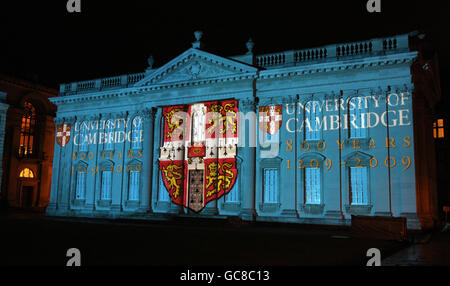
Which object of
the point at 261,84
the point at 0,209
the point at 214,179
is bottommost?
the point at 0,209

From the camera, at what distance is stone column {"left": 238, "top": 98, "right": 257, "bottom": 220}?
25891mm

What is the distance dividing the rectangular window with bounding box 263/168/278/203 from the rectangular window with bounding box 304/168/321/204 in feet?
6.34

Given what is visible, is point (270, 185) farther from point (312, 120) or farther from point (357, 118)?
point (357, 118)

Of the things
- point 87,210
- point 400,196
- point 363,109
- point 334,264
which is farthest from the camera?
point 87,210

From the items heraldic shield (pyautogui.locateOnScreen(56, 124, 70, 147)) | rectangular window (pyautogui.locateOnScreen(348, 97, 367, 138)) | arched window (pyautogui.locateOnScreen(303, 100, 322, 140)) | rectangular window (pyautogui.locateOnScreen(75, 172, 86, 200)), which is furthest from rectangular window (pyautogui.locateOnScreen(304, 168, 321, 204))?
heraldic shield (pyautogui.locateOnScreen(56, 124, 70, 147))

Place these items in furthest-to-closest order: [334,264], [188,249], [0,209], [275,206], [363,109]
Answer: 1. [0,209]
2. [275,206]
3. [363,109]
4. [188,249]
5. [334,264]

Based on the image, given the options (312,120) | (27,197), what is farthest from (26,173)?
(312,120)

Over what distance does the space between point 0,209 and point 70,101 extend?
12.5 m

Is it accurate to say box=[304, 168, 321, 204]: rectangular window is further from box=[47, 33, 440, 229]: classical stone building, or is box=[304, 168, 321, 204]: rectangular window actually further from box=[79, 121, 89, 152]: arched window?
box=[79, 121, 89, 152]: arched window

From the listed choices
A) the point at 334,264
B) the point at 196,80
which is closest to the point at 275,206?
the point at 196,80

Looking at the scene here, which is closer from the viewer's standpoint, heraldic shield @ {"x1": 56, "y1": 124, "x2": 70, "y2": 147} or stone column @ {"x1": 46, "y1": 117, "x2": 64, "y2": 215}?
stone column @ {"x1": 46, "y1": 117, "x2": 64, "y2": 215}

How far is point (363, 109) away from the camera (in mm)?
24016

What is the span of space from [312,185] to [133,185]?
42.9ft

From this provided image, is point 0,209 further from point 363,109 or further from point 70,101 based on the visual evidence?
point 363,109
